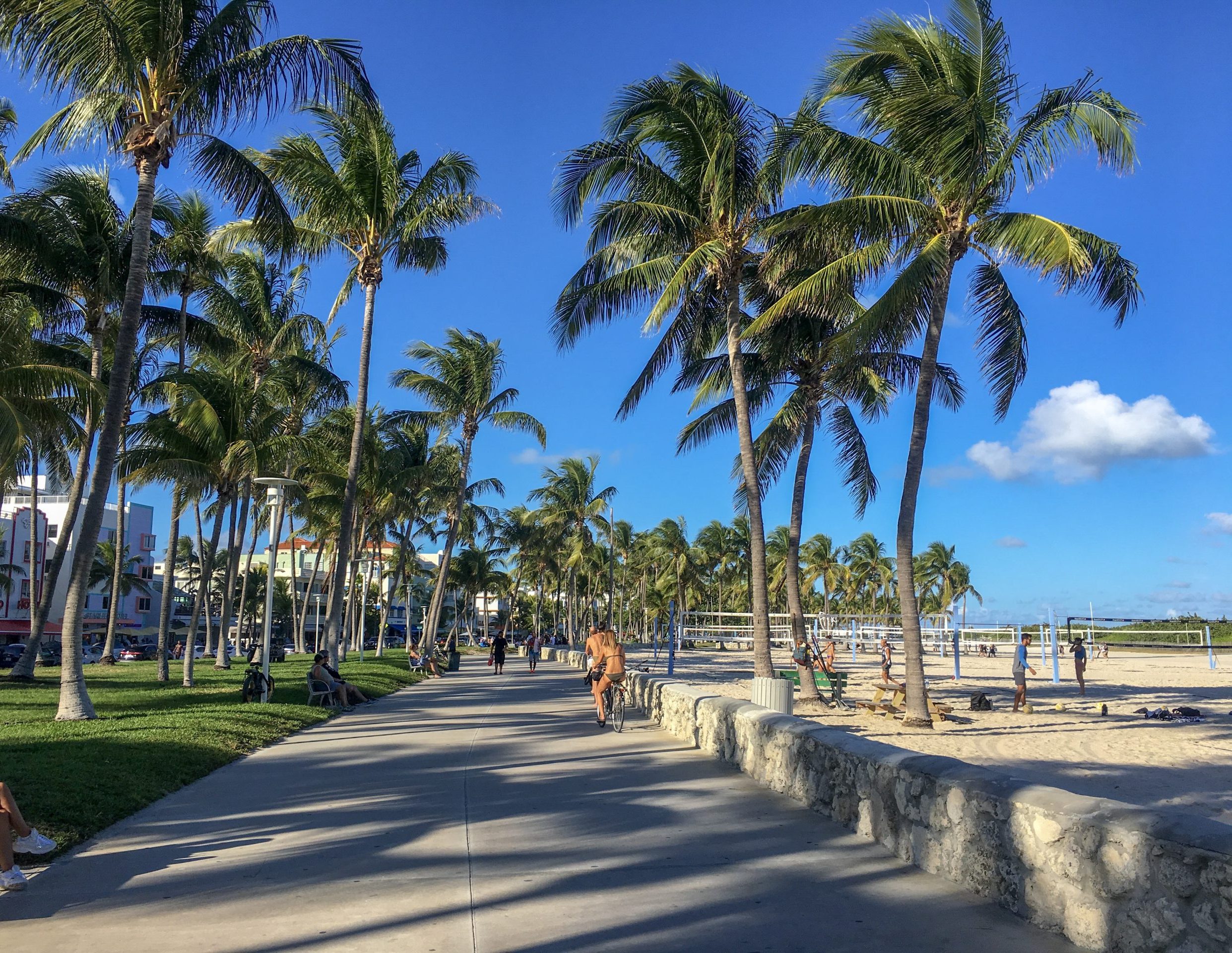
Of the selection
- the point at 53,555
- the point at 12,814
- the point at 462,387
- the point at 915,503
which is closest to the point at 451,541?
the point at 462,387

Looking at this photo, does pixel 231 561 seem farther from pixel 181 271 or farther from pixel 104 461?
pixel 104 461

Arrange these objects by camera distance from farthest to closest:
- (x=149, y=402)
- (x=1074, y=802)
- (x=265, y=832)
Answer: (x=149, y=402) → (x=265, y=832) → (x=1074, y=802)

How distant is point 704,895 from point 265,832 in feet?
11.5

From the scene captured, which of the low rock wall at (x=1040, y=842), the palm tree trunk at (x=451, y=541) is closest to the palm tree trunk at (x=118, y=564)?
the palm tree trunk at (x=451, y=541)

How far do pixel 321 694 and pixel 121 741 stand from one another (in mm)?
6396

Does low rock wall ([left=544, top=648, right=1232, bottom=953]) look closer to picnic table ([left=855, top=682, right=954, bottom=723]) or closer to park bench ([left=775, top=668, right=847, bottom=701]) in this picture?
picnic table ([left=855, top=682, right=954, bottom=723])

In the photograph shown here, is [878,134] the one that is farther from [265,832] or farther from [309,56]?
[265,832]

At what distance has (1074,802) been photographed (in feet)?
14.8

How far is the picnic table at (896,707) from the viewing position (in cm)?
1664

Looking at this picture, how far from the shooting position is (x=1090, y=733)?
15438 millimetres

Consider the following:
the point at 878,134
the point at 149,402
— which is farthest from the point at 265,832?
the point at 149,402

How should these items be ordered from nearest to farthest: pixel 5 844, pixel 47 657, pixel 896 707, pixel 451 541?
pixel 5 844 → pixel 896 707 → pixel 47 657 → pixel 451 541

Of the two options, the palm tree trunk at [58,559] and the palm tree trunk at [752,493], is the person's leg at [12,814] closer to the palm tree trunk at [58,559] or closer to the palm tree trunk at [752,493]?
the palm tree trunk at [752,493]

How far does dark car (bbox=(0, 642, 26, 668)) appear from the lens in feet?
121
